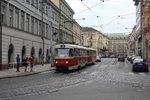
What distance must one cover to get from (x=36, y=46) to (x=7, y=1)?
13.9 metres

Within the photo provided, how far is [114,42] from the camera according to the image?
655 feet

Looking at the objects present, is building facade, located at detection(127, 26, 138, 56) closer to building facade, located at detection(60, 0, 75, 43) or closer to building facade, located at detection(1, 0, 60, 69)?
building facade, located at detection(60, 0, 75, 43)

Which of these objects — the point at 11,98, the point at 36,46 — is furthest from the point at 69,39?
the point at 11,98

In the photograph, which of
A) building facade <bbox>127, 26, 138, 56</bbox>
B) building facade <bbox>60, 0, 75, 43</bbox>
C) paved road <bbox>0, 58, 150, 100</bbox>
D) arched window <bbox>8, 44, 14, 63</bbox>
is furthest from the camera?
building facade <bbox>127, 26, 138, 56</bbox>

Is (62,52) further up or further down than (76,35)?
further down

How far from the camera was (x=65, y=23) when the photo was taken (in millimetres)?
72250

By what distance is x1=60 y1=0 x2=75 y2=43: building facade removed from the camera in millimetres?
67119

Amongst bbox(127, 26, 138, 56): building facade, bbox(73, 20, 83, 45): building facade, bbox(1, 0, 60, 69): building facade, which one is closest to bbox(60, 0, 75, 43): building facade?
bbox(73, 20, 83, 45): building facade

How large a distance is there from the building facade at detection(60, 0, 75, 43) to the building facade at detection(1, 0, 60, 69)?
938cm

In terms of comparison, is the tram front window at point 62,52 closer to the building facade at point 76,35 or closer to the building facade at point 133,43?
the building facade at point 76,35

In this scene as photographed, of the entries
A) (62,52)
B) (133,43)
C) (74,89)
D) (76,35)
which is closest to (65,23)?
(76,35)

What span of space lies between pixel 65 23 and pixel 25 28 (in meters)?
32.2

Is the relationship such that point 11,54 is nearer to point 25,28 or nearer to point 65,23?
point 25,28

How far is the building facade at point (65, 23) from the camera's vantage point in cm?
6712
